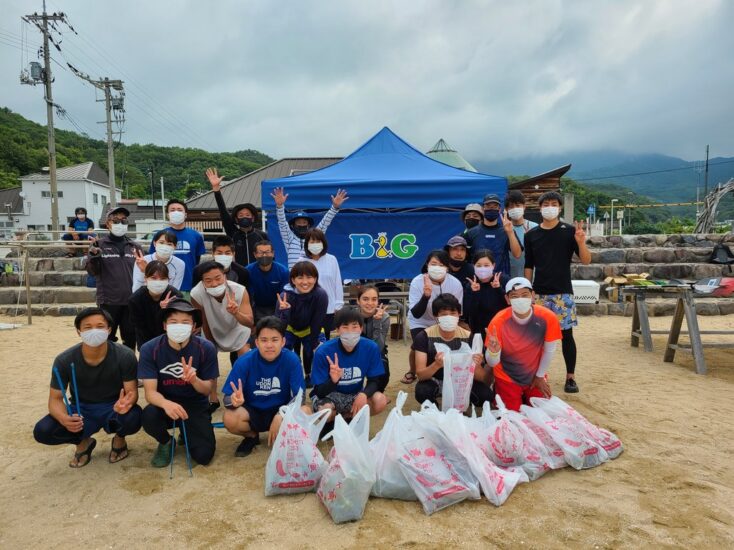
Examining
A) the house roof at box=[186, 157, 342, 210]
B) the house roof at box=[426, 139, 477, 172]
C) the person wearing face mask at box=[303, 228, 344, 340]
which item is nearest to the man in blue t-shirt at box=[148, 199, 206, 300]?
the person wearing face mask at box=[303, 228, 344, 340]

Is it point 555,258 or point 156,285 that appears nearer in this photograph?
point 156,285

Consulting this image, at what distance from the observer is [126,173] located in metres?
56.0

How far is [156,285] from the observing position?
11.4ft

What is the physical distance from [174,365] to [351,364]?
1163 millimetres

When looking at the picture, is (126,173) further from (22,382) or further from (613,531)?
(613,531)

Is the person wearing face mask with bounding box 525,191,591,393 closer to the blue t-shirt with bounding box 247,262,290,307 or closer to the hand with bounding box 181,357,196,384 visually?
the blue t-shirt with bounding box 247,262,290,307

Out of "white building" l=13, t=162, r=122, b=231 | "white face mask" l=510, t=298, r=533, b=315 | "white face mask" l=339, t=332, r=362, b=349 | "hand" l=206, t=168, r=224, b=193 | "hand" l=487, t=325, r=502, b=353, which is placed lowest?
"hand" l=487, t=325, r=502, b=353

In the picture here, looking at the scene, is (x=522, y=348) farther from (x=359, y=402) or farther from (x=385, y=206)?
(x=385, y=206)

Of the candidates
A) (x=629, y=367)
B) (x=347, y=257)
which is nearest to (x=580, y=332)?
(x=629, y=367)

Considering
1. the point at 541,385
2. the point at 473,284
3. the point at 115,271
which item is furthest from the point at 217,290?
the point at 541,385

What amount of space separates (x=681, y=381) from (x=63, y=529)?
17.0 ft

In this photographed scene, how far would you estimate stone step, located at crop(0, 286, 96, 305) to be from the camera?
10.0 meters

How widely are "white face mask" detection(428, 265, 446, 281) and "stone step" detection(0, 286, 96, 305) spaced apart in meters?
9.19

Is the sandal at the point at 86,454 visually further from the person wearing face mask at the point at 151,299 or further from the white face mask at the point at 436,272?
the white face mask at the point at 436,272
